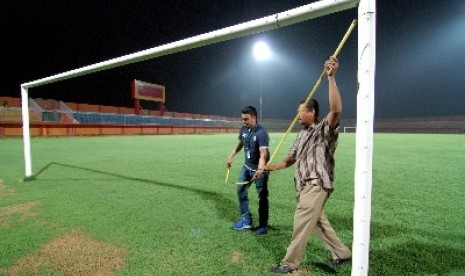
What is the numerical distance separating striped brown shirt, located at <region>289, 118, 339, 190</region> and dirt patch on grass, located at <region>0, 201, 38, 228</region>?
4.35m

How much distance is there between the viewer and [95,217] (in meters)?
4.86

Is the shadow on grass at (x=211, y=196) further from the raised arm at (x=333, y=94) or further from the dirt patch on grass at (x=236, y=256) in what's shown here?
the raised arm at (x=333, y=94)

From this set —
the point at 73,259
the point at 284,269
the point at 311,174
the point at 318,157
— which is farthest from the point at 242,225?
the point at 73,259

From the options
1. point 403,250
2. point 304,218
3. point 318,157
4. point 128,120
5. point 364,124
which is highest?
point 128,120

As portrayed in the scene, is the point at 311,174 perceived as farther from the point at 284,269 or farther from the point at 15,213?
the point at 15,213

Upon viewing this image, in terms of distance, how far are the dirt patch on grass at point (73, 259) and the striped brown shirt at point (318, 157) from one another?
213cm

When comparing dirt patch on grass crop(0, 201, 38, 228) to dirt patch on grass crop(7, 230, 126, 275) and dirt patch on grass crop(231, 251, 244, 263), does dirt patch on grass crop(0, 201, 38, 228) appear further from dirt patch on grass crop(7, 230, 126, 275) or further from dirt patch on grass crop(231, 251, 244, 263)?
dirt patch on grass crop(231, 251, 244, 263)

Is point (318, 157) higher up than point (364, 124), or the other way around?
point (364, 124)

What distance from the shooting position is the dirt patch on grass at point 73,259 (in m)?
3.12

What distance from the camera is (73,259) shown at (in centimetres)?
338

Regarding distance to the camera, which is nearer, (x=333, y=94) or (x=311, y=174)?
(x=333, y=94)

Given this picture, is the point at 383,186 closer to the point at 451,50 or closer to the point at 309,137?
the point at 309,137

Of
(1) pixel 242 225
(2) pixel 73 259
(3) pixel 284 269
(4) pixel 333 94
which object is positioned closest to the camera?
(4) pixel 333 94

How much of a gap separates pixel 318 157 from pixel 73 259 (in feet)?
9.38
